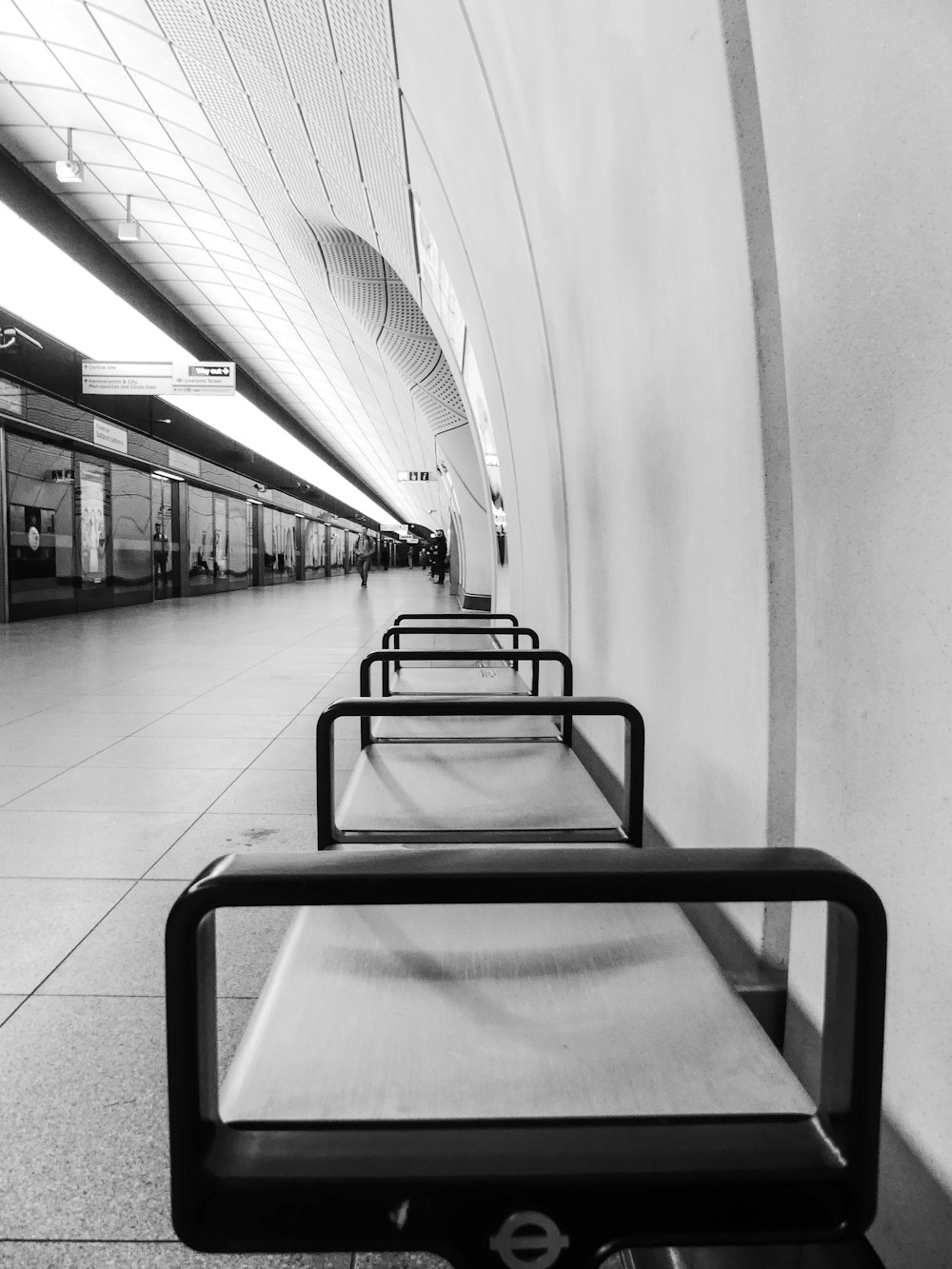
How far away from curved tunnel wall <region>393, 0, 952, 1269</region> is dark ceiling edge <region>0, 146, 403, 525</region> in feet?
34.3

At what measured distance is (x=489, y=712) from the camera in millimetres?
1934

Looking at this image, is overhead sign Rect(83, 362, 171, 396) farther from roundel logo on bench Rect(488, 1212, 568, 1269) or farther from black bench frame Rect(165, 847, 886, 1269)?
roundel logo on bench Rect(488, 1212, 568, 1269)

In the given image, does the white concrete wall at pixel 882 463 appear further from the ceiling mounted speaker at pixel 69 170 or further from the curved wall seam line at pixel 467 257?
the ceiling mounted speaker at pixel 69 170

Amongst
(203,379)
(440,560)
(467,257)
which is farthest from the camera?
(440,560)

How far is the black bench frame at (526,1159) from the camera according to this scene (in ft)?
3.09

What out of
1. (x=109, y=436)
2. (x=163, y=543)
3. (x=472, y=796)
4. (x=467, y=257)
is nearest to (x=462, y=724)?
(x=472, y=796)

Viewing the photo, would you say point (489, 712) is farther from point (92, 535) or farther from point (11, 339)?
point (92, 535)

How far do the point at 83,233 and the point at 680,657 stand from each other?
13.9m

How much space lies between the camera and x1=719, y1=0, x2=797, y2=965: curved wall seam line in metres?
1.65

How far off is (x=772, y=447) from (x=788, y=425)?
0.06m

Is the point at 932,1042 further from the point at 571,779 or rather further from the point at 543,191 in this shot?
the point at 543,191

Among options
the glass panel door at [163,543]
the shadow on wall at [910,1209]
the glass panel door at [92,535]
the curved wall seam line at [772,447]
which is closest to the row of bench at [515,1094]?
the shadow on wall at [910,1209]

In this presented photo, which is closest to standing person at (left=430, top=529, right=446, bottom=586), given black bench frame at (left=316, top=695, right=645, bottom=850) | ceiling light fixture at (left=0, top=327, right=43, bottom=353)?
ceiling light fixture at (left=0, top=327, right=43, bottom=353)

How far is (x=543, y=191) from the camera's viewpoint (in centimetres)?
344
